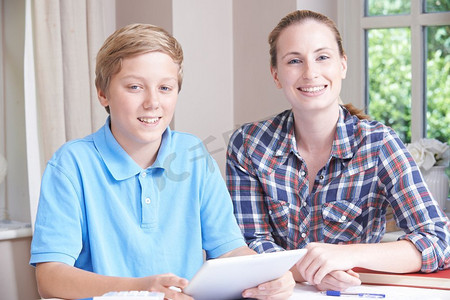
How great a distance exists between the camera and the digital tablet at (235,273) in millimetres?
1067

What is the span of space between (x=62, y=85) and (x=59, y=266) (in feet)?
4.67

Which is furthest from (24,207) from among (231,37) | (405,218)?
(405,218)

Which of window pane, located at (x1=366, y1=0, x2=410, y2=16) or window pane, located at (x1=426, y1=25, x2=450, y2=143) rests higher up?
window pane, located at (x1=366, y1=0, x2=410, y2=16)

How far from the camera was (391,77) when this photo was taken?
296 cm

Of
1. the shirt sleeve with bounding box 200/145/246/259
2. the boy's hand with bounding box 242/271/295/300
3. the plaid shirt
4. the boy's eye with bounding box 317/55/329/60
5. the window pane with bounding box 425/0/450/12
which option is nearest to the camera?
the boy's hand with bounding box 242/271/295/300

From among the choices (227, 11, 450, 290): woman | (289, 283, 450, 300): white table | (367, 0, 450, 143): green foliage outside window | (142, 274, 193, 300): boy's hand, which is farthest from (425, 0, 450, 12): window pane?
(142, 274, 193, 300): boy's hand

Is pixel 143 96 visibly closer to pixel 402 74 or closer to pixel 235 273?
pixel 235 273

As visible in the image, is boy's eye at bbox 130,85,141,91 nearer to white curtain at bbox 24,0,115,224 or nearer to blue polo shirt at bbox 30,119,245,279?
blue polo shirt at bbox 30,119,245,279

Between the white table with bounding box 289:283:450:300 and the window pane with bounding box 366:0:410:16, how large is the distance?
5.93ft

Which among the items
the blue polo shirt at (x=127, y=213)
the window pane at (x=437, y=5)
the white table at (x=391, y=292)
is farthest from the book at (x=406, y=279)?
the window pane at (x=437, y=5)

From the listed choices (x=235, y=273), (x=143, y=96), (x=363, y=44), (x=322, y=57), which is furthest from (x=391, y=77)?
(x=235, y=273)

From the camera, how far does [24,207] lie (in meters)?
2.64

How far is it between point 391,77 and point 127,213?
6.16ft

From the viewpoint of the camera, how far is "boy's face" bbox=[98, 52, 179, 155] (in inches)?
55.6
